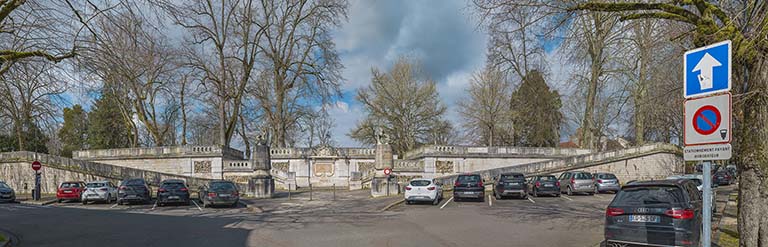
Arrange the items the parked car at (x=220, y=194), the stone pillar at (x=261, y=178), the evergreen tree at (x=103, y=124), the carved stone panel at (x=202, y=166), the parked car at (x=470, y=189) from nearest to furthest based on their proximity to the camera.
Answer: the parked car at (x=220, y=194), the parked car at (x=470, y=189), the stone pillar at (x=261, y=178), the carved stone panel at (x=202, y=166), the evergreen tree at (x=103, y=124)

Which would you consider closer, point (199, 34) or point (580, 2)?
point (580, 2)

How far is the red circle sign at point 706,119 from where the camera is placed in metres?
5.88

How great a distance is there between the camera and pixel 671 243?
975 centimetres

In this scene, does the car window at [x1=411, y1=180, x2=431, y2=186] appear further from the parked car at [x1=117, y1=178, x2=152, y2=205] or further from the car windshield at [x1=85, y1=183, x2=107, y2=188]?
the car windshield at [x1=85, y1=183, x2=107, y2=188]

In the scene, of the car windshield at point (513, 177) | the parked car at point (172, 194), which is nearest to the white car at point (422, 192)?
the car windshield at point (513, 177)

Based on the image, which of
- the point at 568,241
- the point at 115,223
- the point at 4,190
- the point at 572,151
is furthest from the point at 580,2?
the point at 572,151

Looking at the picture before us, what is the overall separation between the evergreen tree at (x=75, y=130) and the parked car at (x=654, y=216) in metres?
69.7

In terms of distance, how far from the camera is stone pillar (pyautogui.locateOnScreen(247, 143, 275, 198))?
3384cm

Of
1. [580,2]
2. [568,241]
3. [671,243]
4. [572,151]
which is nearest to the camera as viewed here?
[671,243]

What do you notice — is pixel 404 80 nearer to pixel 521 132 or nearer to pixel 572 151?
pixel 521 132

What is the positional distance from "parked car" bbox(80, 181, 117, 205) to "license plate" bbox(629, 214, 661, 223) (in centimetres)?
2903

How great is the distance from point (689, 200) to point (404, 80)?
47.2m

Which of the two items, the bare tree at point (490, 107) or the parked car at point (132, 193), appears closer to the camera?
the parked car at point (132, 193)

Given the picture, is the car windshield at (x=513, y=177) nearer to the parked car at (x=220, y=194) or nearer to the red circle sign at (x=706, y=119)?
the parked car at (x=220, y=194)
